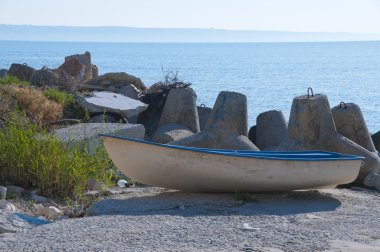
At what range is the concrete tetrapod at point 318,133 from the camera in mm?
11758

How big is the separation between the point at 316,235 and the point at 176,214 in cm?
151

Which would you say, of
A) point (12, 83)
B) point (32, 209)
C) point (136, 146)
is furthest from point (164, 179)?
point (12, 83)

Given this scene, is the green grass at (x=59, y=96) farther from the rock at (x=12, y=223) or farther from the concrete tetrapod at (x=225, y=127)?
the rock at (x=12, y=223)

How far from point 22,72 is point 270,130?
6.36 m

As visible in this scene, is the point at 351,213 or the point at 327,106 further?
the point at 327,106

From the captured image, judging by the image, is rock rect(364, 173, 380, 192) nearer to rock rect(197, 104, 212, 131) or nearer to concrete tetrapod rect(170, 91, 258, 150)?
concrete tetrapod rect(170, 91, 258, 150)

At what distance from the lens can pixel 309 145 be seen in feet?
38.7

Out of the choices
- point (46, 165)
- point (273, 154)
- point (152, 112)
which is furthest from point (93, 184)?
point (152, 112)

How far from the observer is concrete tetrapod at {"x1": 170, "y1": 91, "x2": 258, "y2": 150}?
1259cm

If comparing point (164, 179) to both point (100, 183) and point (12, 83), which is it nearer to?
point (100, 183)

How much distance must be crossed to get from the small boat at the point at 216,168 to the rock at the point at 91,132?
178 centimetres

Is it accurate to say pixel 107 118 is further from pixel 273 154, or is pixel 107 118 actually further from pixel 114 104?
pixel 273 154

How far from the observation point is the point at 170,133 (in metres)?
13.6

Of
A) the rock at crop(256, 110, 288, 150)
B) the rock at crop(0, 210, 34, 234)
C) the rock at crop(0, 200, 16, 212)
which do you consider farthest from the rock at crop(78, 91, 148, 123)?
the rock at crop(0, 210, 34, 234)
